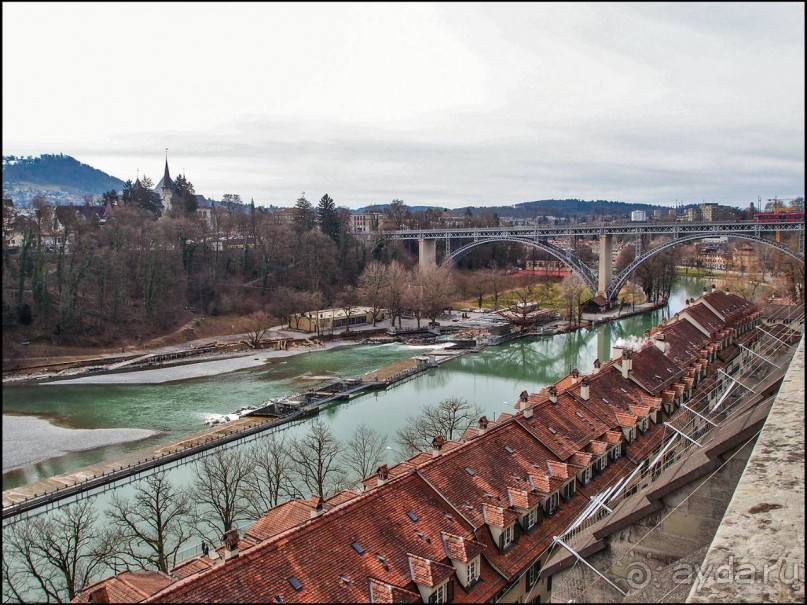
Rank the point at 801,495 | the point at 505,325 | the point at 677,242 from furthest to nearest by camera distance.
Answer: the point at 677,242 < the point at 505,325 < the point at 801,495

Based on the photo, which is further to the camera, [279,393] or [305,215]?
[305,215]

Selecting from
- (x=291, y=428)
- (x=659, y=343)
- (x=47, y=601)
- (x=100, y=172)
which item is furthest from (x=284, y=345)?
(x=100, y=172)

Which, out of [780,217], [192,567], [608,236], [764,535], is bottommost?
[192,567]

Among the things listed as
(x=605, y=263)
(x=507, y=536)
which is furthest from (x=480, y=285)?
(x=507, y=536)

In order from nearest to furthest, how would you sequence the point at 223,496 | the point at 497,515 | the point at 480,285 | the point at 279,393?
the point at 497,515 < the point at 223,496 < the point at 279,393 < the point at 480,285

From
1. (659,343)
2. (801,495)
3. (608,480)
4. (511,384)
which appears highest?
(801,495)

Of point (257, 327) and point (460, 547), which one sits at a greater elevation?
point (460, 547)

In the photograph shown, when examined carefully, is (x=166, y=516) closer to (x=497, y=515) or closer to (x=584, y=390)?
(x=497, y=515)

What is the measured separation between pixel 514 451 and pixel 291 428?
9.04 m

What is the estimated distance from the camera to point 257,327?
97.1 ft

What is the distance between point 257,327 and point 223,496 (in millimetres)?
18872

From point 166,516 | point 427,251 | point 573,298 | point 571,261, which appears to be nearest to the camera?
point 166,516

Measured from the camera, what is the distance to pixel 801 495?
5.80 ft

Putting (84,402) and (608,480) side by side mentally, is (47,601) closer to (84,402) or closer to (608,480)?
(608,480)
